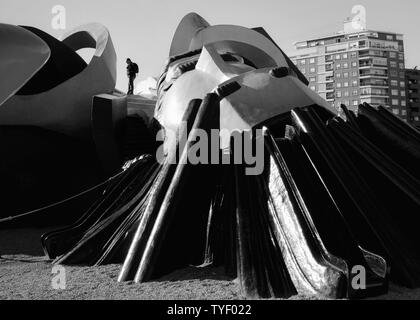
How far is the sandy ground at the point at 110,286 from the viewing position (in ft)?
15.7

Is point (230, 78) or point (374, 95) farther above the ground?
point (374, 95)

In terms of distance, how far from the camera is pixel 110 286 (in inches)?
205

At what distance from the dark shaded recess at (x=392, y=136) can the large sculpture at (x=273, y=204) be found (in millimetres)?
14

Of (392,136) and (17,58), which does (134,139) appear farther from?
(392,136)

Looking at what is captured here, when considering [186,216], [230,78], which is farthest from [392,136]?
[186,216]

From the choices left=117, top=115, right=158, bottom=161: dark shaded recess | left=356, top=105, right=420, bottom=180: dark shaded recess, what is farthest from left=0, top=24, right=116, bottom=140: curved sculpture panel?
left=356, top=105, right=420, bottom=180: dark shaded recess

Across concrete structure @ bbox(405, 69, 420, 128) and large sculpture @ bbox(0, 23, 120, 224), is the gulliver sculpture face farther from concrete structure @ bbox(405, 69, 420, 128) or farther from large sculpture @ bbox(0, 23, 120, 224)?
concrete structure @ bbox(405, 69, 420, 128)

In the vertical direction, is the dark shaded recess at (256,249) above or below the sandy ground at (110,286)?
above

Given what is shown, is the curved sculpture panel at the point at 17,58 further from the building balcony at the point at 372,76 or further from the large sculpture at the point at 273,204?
the building balcony at the point at 372,76

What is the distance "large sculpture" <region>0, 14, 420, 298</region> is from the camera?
15.8 ft

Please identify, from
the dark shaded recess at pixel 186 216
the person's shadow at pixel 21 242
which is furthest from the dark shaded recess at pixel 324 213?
the person's shadow at pixel 21 242

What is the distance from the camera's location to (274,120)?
21.8 ft

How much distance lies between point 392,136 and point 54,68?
731cm
